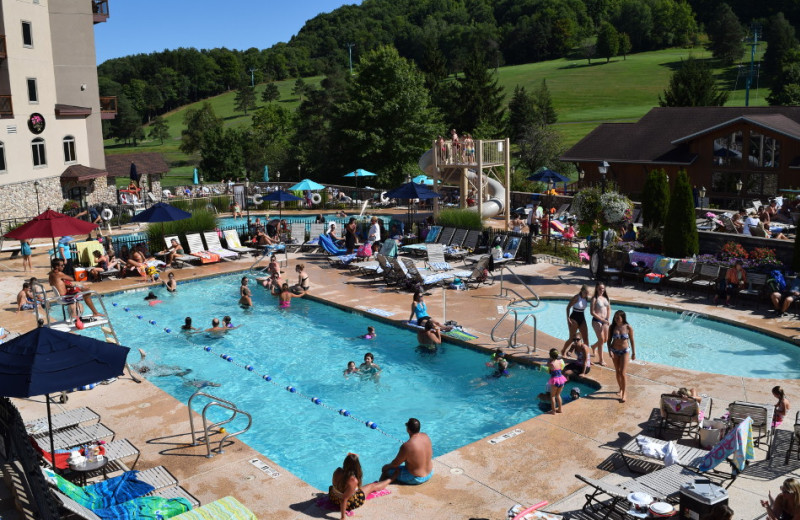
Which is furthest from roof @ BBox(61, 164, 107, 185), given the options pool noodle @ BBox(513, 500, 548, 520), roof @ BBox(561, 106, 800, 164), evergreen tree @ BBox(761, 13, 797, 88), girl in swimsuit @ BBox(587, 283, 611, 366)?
evergreen tree @ BBox(761, 13, 797, 88)

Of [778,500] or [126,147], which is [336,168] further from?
[126,147]

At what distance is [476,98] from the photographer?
6469 cm

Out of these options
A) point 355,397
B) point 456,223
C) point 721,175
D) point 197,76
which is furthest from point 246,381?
point 197,76

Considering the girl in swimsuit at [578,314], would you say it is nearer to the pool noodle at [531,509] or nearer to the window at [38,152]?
the pool noodle at [531,509]

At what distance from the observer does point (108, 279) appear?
846 inches

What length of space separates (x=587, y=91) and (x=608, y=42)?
22250 mm

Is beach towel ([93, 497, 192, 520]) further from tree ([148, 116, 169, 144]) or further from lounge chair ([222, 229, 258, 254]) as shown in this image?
tree ([148, 116, 169, 144])

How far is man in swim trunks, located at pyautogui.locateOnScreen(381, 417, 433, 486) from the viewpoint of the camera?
28.8ft

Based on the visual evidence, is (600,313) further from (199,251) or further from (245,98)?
(245,98)

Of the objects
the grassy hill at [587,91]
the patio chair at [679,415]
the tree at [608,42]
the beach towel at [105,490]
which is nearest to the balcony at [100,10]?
the grassy hill at [587,91]

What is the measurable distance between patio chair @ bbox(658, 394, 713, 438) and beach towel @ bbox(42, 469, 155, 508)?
6.72 m

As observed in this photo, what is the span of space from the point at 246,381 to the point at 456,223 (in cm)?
1156

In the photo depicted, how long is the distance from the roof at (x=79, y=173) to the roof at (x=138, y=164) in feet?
17.0

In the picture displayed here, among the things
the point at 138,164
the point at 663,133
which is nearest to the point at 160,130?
the point at 138,164
